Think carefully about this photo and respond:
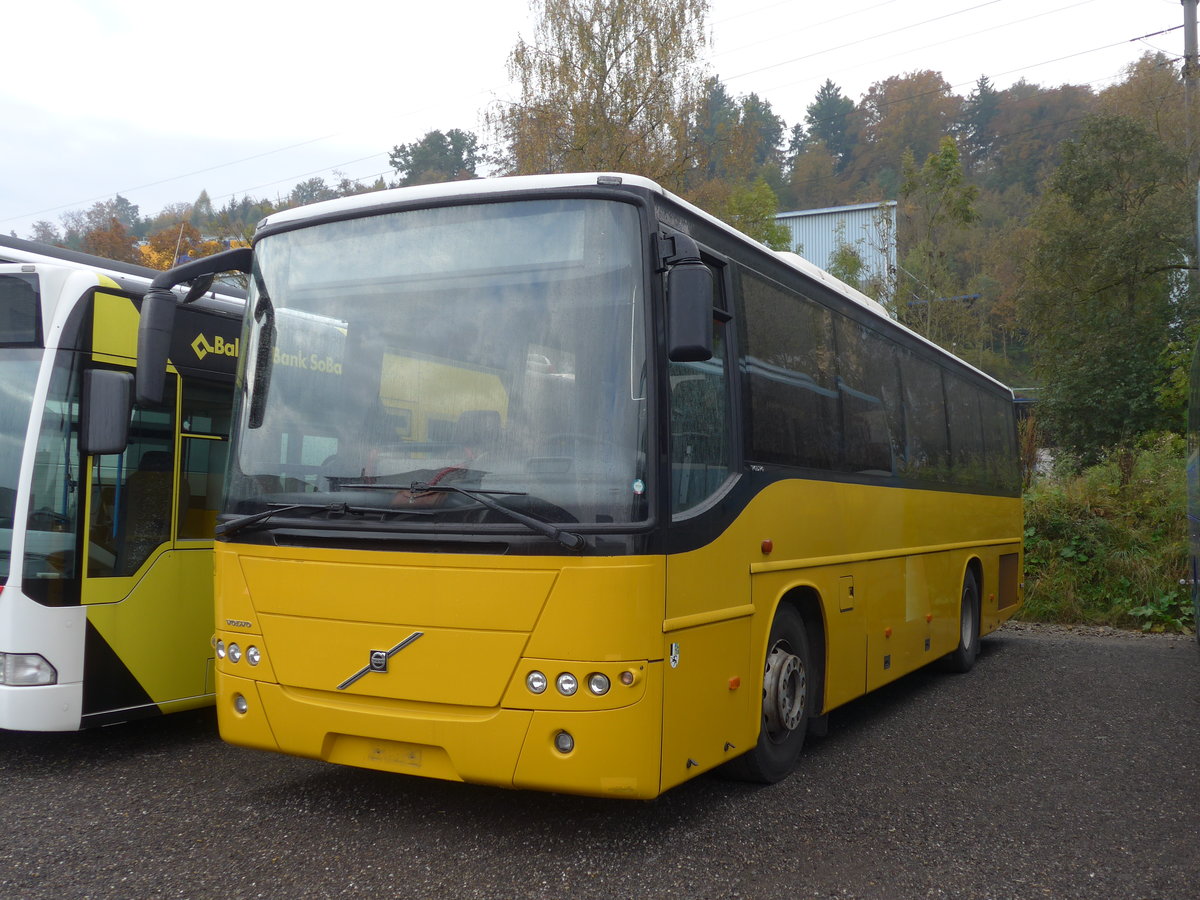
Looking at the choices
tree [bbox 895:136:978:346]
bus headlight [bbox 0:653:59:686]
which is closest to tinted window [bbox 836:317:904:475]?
bus headlight [bbox 0:653:59:686]

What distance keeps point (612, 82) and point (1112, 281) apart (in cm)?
1119

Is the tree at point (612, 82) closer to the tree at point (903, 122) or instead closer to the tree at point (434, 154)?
the tree at point (434, 154)

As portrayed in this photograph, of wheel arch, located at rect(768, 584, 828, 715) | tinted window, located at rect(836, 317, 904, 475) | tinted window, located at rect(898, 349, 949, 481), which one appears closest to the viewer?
wheel arch, located at rect(768, 584, 828, 715)

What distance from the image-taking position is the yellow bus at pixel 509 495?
4.45 m

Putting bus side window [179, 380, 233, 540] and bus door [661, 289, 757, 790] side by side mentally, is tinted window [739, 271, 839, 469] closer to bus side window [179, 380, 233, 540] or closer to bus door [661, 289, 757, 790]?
bus door [661, 289, 757, 790]

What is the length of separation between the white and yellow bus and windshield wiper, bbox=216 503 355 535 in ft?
2.73

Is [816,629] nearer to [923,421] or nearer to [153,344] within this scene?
[923,421]

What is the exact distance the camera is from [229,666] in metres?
5.20

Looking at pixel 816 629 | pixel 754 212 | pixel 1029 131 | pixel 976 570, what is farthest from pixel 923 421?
pixel 1029 131

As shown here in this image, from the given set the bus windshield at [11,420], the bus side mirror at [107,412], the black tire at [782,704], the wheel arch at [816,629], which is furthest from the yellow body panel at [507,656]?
the bus windshield at [11,420]

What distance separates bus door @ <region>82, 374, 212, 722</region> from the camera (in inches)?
237

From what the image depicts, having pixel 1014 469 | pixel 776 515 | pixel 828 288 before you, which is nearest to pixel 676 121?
pixel 1014 469

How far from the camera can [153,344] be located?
5211mm

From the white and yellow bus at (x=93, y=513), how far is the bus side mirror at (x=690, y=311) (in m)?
2.89
